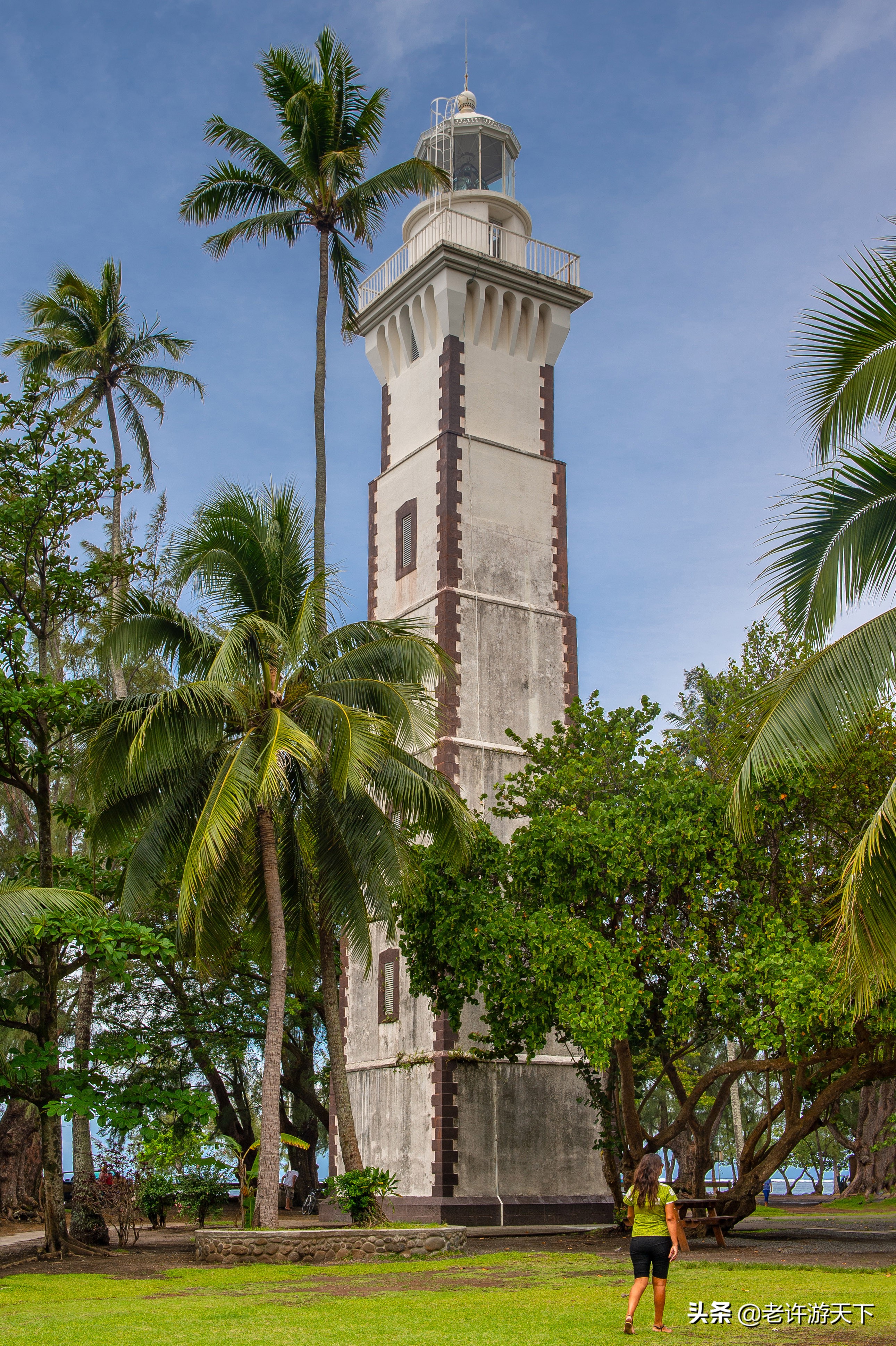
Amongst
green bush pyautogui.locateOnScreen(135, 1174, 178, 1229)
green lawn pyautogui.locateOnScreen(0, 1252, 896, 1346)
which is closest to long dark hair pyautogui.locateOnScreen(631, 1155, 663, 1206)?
green lawn pyautogui.locateOnScreen(0, 1252, 896, 1346)

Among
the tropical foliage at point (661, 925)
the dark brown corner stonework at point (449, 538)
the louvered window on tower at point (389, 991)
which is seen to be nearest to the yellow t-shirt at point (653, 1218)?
the tropical foliage at point (661, 925)

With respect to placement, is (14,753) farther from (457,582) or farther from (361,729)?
(457,582)

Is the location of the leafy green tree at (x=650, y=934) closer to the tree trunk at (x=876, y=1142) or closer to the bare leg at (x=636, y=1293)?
the bare leg at (x=636, y=1293)

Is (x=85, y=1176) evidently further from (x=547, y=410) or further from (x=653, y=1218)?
(x=547, y=410)

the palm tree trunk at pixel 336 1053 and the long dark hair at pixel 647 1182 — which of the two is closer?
the long dark hair at pixel 647 1182

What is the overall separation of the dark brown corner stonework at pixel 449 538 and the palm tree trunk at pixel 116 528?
6.51m

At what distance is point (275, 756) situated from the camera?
17.0m

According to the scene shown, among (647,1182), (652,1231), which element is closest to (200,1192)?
(652,1231)

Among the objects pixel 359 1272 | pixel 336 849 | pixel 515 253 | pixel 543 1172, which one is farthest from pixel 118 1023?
pixel 515 253

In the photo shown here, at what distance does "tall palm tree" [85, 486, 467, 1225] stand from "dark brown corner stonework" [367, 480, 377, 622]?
31.9ft

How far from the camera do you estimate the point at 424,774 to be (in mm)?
19484

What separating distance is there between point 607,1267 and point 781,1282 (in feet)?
9.19

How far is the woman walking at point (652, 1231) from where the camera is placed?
9805 millimetres

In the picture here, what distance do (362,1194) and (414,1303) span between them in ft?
20.0
